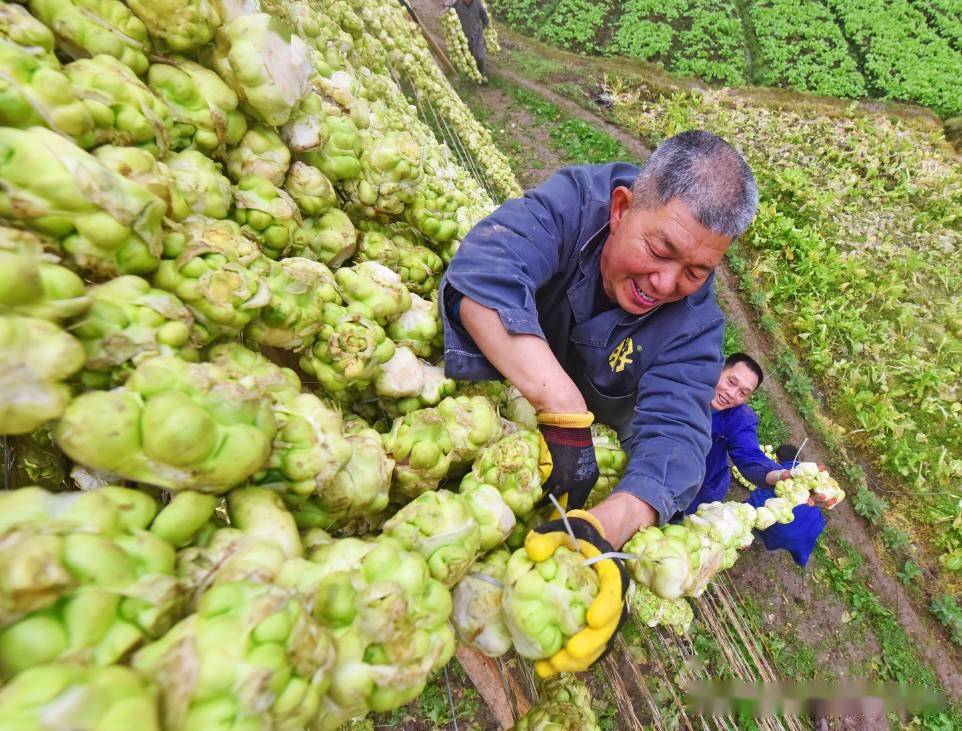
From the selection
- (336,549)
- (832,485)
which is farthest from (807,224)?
(336,549)

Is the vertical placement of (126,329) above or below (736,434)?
above

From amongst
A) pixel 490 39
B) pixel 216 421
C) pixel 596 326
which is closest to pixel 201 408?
pixel 216 421

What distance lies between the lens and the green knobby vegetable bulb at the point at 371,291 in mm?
1671

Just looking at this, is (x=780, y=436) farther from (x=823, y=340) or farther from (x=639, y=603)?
(x=639, y=603)

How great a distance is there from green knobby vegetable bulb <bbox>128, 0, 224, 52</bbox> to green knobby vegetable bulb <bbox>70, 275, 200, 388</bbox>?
73cm

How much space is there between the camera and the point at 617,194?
8.12 ft

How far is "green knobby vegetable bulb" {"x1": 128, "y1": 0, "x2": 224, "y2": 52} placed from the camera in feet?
4.40

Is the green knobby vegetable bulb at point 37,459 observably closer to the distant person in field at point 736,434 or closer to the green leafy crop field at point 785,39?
the distant person in field at point 736,434

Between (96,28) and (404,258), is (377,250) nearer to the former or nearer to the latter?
(404,258)

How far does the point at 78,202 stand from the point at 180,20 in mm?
695

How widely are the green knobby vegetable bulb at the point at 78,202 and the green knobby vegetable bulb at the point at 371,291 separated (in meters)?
0.59

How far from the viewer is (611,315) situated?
255 cm

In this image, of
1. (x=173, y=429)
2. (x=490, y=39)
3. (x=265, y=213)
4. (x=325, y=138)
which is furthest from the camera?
(x=490, y=39)

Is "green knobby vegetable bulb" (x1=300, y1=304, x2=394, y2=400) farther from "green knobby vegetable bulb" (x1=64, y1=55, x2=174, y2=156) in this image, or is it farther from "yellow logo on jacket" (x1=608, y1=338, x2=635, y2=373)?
"yellow logo on jacket" (x1=608, y1=338, x2=635, y2=373)
